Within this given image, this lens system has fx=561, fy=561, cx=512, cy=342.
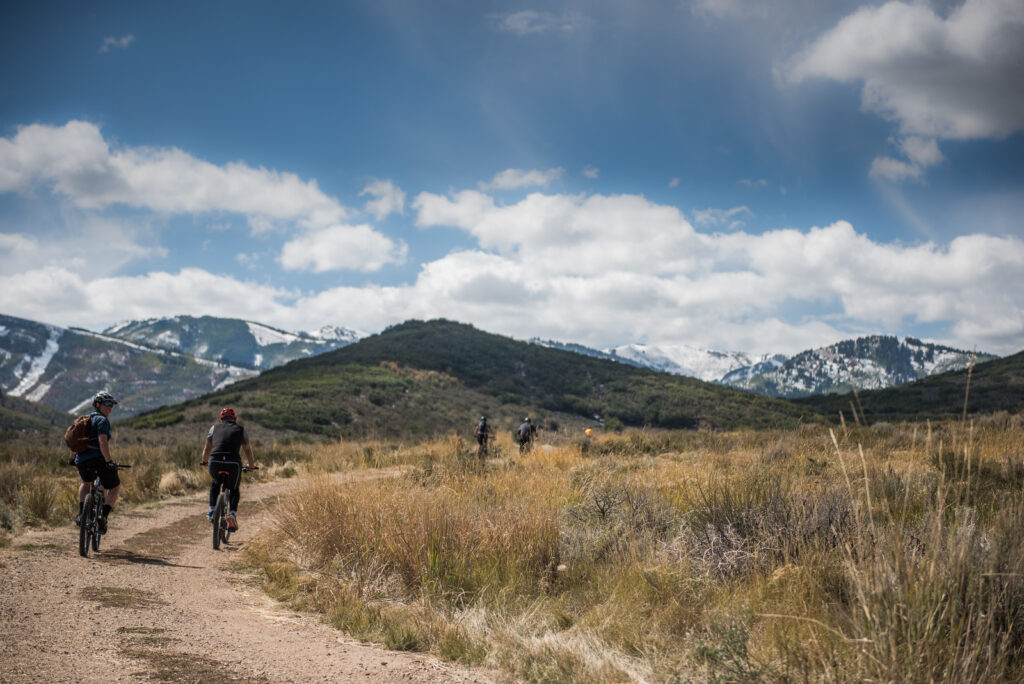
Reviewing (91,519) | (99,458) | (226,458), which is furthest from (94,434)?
(226,458)

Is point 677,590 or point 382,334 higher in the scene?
point 382,334

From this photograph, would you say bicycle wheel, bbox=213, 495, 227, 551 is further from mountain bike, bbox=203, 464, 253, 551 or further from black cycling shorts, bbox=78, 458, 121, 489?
black cycling shorts, bbox=78, 458, 121, 489

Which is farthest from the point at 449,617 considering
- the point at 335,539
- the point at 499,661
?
the point at 335,539

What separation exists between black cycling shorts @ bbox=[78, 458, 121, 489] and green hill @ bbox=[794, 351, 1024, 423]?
68229mm

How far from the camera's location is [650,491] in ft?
22.3

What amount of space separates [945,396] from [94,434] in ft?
321

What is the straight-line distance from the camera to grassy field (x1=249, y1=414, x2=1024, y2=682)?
2.88 metres

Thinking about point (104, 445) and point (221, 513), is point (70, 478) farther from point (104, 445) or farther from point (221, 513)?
point (104, 445)

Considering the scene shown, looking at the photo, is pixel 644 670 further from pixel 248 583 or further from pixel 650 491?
pixel 248 583

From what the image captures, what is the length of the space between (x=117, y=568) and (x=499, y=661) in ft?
18.9

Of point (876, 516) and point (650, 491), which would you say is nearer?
point (876, 516)

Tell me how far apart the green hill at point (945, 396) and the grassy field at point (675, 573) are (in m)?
65.9

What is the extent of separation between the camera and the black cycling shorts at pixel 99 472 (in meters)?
7.48

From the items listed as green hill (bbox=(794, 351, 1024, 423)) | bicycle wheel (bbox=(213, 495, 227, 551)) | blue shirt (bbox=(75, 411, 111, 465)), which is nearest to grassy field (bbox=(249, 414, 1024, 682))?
bicycle wheel (bbox=(213, 495, 227, 551))
